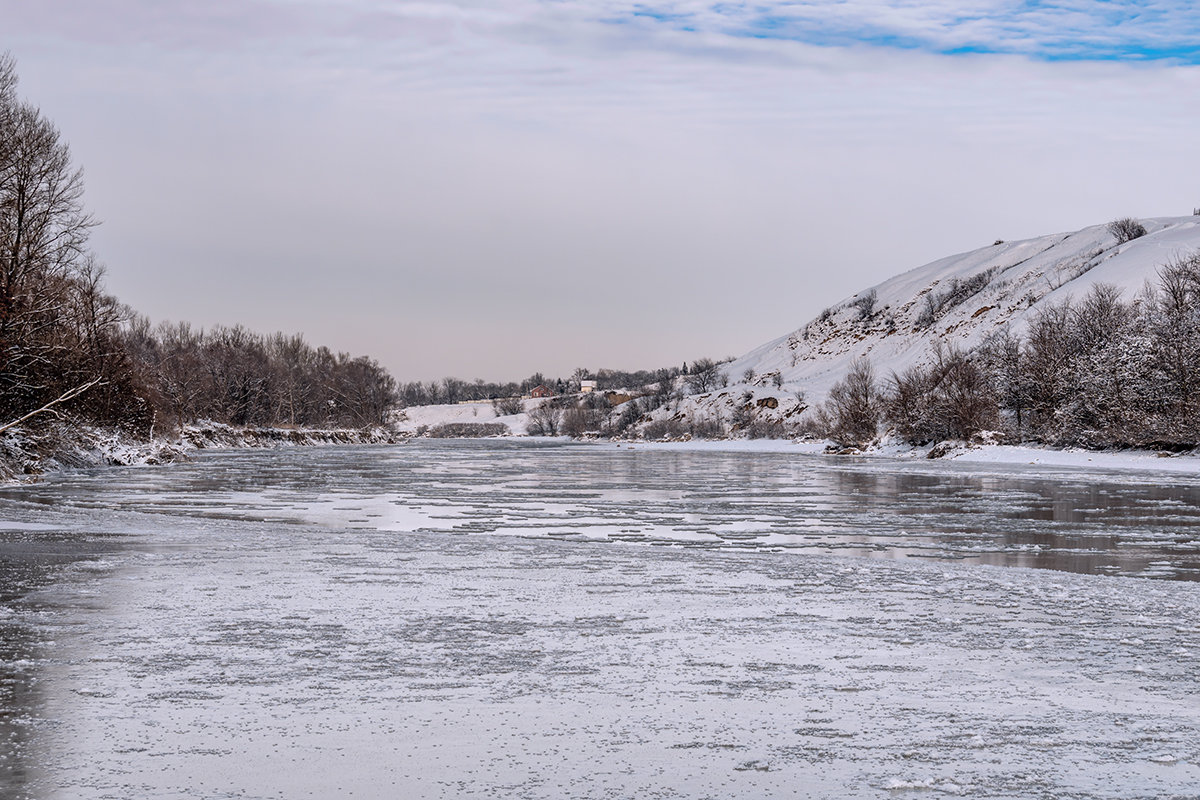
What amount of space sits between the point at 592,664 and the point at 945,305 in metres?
141

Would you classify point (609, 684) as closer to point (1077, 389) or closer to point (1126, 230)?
point (1077, 389)

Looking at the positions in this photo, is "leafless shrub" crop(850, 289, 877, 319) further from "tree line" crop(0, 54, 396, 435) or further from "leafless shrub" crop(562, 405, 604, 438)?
"tree line" crop(0, 54, 396, 435)

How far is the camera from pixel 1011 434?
56188 millimetres

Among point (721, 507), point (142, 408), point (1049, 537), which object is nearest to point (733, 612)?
point (1049, 537)

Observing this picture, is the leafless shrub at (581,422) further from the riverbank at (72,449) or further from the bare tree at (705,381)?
the riverbank at (72,449)

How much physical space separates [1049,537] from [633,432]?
117 meters

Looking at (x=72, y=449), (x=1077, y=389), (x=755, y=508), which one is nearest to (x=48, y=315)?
(x=72, y=449)

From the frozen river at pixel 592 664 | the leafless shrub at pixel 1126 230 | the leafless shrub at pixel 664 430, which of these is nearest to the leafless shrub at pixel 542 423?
the leafless shrub at pixel 664 430

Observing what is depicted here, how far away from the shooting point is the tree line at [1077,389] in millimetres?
45938

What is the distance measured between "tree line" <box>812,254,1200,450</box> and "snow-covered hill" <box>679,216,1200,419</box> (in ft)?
111

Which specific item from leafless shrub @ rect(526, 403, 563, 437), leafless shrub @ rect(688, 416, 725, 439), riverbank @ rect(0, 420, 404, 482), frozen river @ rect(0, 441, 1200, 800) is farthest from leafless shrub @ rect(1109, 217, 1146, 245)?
frozen river @ rect(0, 441, 1200, 800)

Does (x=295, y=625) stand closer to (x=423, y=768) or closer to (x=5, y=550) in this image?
(x=423, y=768)

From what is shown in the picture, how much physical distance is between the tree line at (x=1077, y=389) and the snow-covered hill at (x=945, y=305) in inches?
1337

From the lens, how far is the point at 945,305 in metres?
138
